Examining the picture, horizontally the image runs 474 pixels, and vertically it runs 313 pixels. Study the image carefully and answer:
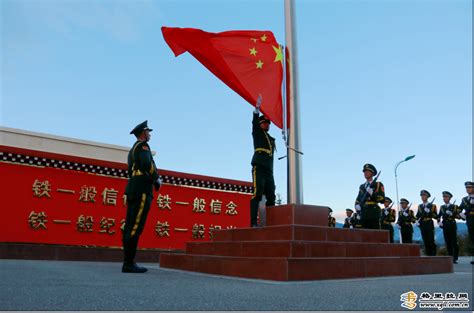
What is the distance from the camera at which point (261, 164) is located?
245 inches

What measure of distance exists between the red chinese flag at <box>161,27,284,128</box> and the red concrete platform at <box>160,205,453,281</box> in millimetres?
1683

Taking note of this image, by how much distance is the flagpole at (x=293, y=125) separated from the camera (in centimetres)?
588

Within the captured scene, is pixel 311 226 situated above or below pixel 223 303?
above

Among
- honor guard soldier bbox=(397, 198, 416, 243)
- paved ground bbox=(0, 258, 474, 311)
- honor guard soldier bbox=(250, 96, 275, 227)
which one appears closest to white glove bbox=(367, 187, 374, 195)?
honor guard soldier bbox=(250, 96, 275, 227)

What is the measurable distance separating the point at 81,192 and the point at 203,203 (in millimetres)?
3324

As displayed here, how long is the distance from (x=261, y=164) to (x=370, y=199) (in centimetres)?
259

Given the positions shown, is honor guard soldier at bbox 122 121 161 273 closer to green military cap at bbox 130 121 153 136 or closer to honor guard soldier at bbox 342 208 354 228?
green military cap at bbox 130 121 153 136

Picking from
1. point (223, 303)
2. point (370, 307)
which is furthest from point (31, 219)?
point (370, 307)

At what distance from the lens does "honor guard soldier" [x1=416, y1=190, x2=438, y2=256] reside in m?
10.6

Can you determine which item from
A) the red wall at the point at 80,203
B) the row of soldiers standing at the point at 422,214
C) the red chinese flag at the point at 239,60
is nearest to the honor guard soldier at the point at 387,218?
the row of soldiers standing at the point at 422,214

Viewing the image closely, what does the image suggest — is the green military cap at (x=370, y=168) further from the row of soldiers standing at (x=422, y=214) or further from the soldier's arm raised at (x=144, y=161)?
the soldier's arm raised at (x=144, y=161)

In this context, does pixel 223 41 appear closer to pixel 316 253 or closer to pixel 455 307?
pixel 316 253

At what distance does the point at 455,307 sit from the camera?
108 inches

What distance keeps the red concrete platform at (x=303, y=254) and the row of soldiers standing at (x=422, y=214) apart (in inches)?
59.9
